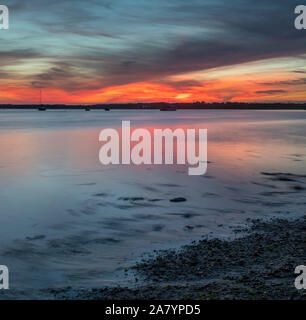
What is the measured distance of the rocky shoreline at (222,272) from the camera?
612cm

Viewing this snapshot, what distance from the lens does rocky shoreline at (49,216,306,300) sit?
241 inches

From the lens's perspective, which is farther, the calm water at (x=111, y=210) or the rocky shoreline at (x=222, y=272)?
the calm water at (x=111, y=210)

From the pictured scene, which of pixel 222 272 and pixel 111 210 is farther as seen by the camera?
pixel 111 210

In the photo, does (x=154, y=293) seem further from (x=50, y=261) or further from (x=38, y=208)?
(x=38, y=208)

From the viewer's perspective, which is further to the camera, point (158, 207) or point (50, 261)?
point (158, 207)

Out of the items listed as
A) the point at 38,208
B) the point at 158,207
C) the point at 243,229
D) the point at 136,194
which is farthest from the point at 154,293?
the point at 136,194

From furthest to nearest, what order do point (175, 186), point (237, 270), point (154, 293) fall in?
point (175, 186) → point (237, 270) → point (154, 293)

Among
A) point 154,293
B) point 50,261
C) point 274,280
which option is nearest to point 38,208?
point 50,261

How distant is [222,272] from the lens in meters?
7.10

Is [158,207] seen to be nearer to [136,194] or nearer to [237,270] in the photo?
[136,194]

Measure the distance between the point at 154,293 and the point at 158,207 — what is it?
7.04 m

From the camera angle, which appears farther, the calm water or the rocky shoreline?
the calm water

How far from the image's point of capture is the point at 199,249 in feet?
28.1
